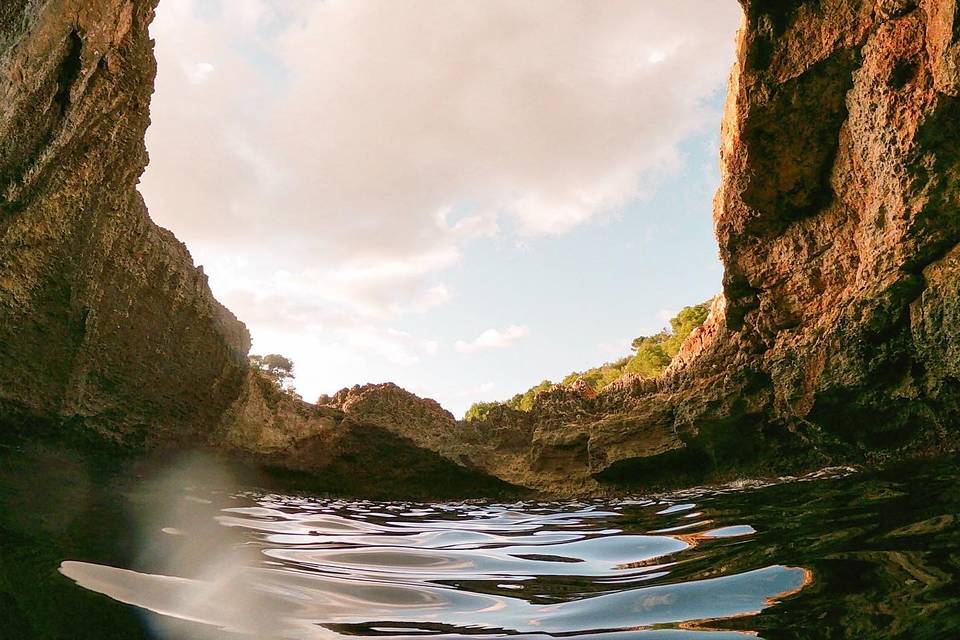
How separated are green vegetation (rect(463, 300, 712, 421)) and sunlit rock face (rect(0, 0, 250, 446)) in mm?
10122

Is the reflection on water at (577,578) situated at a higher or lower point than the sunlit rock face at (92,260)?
lower

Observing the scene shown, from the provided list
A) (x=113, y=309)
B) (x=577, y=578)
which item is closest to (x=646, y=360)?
(x=113, y=309)

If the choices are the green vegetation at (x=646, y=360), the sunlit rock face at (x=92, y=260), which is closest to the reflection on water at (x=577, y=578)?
the sunlit rock face at (x=92, y=260)

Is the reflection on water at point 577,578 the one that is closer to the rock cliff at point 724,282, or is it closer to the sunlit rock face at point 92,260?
the rock cliff at point 724,282

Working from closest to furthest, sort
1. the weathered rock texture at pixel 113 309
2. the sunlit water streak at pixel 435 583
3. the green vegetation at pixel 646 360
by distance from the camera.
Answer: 1. the sunlit water streak at pixel 435 583
2. the weathered rock texture at pixel 113 309
3. the green vegetation at pixel 646 360

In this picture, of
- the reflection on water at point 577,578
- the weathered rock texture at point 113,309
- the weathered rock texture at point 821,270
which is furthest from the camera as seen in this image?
the weathered rock texture at point 821,270

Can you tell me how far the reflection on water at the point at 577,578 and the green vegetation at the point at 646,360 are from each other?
Result: 44.9ft

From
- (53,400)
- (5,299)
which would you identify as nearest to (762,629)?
(5,299)

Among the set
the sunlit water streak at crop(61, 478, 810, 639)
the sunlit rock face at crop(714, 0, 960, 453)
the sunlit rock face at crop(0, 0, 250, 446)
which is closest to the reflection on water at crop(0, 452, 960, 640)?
the sunlit water streak at crop(61, 478, 810, 639)

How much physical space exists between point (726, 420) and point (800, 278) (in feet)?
7.26

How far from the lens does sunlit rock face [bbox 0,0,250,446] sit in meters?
5.39

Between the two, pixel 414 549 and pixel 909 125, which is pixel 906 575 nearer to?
pixel 414 549

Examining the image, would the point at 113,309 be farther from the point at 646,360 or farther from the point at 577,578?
the point at 646,360

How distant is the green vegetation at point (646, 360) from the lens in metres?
20.3
